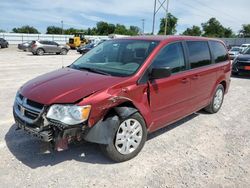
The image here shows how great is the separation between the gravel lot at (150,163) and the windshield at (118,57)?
1.23 m

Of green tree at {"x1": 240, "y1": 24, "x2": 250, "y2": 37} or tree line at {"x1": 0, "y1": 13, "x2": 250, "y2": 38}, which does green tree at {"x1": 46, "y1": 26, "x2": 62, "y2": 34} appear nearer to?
tree line at {"x1": 0, "y1": 13, "x2": 250, "y2": 38}

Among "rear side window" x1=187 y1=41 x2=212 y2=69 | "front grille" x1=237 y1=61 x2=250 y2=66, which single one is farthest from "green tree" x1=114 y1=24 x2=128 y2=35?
"rear side window" x1=187 y1=41 x2=212 y2=69

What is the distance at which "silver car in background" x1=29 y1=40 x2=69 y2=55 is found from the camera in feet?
82.8

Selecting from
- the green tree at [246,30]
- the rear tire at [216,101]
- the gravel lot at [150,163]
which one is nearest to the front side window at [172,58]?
the gravel lot at [150,163]

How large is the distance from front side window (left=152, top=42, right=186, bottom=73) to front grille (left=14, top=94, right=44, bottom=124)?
1765 mm

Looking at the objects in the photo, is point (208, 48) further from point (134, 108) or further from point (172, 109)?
point (134, 108)

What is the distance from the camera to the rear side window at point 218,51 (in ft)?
18.7

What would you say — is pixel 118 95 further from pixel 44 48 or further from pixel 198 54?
pixel 44 48

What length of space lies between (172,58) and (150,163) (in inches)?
68.8

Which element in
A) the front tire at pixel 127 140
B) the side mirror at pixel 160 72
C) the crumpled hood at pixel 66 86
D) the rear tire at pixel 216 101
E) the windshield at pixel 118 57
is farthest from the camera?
the rear tire at pixel 216 101

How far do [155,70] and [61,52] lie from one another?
981 inches

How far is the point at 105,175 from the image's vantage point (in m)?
3.29

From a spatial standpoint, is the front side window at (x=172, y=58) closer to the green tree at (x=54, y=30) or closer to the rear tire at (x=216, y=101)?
the rear tire at (x=216, y=101)

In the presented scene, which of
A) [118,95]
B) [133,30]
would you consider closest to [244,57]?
[118,95]
